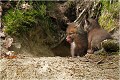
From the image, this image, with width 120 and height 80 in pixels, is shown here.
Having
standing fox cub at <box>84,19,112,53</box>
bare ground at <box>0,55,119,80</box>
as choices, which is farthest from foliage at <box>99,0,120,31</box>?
bare ground at <box>0,55,119,80</box>

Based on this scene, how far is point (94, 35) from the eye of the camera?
5293mm

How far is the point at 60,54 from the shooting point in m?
7.33

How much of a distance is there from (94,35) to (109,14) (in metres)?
1.15

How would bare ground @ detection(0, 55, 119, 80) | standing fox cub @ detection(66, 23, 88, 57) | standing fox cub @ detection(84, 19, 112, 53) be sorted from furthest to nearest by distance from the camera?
standing fox cub @ detection(66, 23, 88, 57)
standing fox cub @ detection(84, 19, 112, 53)
bare ground @ detection(0, 55, 119, 80)

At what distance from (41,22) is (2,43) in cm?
117

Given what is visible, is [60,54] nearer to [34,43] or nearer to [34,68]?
[34,43]

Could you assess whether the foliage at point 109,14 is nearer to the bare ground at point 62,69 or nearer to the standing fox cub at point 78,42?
the standing fox cub at point 78,42

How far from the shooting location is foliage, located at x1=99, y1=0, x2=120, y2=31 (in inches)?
241

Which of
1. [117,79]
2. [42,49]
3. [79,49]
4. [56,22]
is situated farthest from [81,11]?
[117,79]

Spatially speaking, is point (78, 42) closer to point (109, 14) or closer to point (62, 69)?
point (109, 14)

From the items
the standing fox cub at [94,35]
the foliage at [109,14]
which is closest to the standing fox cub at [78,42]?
the standing fox cub at [94,35]

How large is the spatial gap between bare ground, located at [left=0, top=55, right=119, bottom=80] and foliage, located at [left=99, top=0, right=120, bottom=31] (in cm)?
158

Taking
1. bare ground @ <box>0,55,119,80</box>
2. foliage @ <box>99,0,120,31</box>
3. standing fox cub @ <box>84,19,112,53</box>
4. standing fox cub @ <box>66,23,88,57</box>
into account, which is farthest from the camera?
foliage @ <box>99,0,120,31</box>

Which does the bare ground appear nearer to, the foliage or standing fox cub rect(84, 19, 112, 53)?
standing fox cub rect(84, 19, 112, 53)
